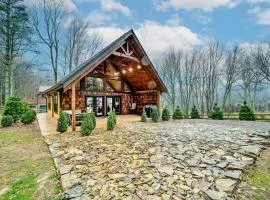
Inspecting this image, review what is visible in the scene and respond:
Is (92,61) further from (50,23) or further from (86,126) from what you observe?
(50,23)

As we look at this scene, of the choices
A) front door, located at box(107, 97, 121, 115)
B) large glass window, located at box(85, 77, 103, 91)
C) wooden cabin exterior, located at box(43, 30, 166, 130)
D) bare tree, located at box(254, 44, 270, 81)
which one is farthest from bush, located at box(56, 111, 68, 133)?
bare tree, located at box(254, 44, 270, 81)

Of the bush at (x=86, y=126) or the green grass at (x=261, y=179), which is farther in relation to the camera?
the bush at (x=86, y=126)

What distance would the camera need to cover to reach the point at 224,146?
5.84 m

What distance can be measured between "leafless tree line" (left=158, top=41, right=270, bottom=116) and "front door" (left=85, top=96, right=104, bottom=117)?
515 inches

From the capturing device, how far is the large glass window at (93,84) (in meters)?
15.0

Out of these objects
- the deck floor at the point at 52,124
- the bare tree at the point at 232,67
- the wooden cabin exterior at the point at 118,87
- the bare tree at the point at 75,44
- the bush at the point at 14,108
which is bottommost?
the deck floor at the point at 52,124

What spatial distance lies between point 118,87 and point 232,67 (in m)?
16.2

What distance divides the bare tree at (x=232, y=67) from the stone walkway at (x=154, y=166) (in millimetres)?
19146

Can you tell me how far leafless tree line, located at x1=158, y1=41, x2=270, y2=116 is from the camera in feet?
76.5

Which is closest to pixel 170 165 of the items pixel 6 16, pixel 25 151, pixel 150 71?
pixel 25 151

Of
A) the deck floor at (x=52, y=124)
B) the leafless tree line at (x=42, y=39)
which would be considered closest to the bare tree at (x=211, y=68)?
the deck floor at (x=52, y=124)

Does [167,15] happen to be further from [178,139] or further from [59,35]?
[178,139]

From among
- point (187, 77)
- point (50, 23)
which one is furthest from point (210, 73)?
point (50, 23)

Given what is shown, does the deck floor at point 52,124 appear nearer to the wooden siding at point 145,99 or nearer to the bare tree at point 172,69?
the wooden siding at point 145,99
